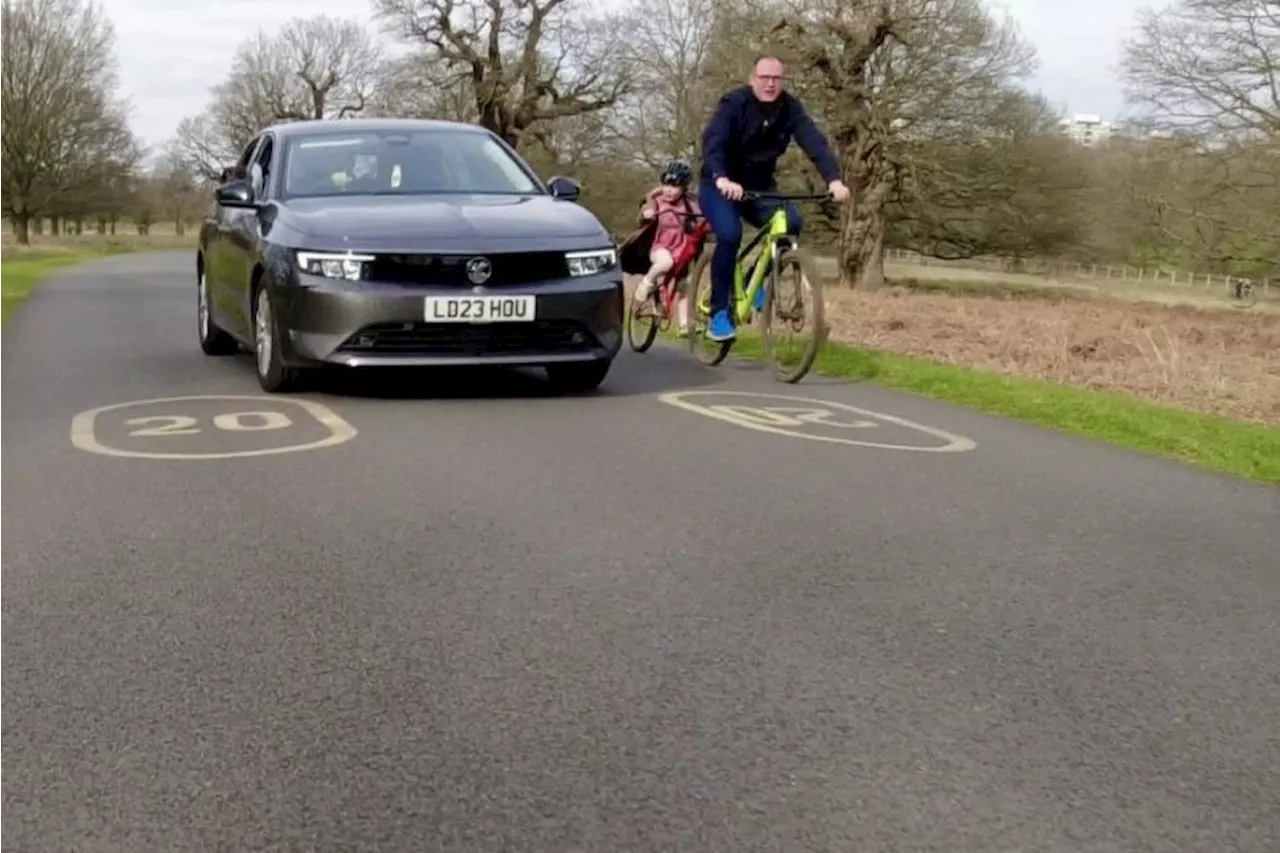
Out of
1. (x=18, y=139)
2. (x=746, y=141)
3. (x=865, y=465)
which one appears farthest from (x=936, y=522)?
(x=18, y=139)

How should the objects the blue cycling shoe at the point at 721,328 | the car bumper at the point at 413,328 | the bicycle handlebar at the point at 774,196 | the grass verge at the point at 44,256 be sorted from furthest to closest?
the grass verge at the point at 44,256
the blue cycling shoe at the point at 721,328
the bicycle handlebar at the point at 774,196
the car bumper at the point at 413,328

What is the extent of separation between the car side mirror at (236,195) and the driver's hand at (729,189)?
287 cm

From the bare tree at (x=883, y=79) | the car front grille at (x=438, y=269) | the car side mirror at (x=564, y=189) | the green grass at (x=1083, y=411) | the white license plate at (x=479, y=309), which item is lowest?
the green grass at (x=1083, y=411)

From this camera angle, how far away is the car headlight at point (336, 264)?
326 inches

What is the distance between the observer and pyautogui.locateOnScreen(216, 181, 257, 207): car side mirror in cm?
941

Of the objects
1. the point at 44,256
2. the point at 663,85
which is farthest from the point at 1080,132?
the point at 44,256

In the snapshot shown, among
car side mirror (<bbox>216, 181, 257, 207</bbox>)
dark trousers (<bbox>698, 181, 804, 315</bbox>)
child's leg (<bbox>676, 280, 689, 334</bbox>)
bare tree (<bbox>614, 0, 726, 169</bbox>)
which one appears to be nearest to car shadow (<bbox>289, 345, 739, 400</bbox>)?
child's leg (<bbox>676, 280, 689, 334</bbox>)

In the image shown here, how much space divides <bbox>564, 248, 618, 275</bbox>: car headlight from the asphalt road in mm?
1755

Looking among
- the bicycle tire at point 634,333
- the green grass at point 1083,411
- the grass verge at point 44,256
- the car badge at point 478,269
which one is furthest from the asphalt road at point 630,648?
the grass verge at point 44,256

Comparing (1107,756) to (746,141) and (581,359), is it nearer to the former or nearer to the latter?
(581,359)

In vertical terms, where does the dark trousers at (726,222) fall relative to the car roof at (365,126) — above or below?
below

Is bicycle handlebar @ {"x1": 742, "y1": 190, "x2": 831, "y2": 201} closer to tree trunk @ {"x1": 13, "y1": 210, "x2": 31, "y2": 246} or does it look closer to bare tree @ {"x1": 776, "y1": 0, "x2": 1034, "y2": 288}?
bare tree @ {"x1": 776, "y1": 0, "x2": 1034, "y2": 288}

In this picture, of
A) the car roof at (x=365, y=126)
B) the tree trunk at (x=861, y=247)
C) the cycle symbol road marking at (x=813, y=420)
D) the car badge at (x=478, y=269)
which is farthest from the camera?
the tree trunk at (x=861, y=247)

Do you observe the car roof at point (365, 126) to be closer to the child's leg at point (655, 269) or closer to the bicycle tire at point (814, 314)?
the child's leg at point (655, 269)
